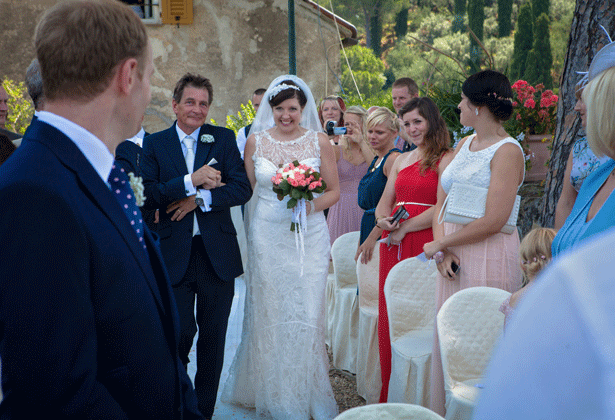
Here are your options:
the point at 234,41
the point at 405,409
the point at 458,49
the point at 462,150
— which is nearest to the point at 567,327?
the point at 405,409

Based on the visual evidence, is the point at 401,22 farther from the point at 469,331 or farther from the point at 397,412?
the point at 397,412

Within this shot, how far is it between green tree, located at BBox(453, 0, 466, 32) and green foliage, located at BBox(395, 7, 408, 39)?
4539 mm

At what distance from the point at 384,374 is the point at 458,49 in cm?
3080

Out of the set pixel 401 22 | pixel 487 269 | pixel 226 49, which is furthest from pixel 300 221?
pixel 401 22

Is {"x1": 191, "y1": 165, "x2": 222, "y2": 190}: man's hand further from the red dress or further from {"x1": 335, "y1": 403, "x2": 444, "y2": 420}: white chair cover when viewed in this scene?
{"x1": 335, "y1": 403, "x2": 444, "y2": 420}: white chair cover

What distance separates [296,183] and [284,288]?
82cm

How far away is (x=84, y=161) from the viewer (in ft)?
4.09

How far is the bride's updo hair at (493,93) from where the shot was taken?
333 centimetres

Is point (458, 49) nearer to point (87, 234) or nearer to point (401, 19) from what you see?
point (401, 19)

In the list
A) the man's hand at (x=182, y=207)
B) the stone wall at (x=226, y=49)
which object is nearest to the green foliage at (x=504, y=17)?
the stone wall at (x=226, y=49)

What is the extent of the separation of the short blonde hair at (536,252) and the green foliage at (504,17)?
107ft

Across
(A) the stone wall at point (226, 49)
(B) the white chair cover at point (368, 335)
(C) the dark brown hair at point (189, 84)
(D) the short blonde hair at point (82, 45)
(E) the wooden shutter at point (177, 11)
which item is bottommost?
(B) the white chair cover at point (368, 335)

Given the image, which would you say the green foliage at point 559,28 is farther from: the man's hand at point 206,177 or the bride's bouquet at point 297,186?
the man's hand at point 206,177

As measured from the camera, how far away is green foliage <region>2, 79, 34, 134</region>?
10.1m
